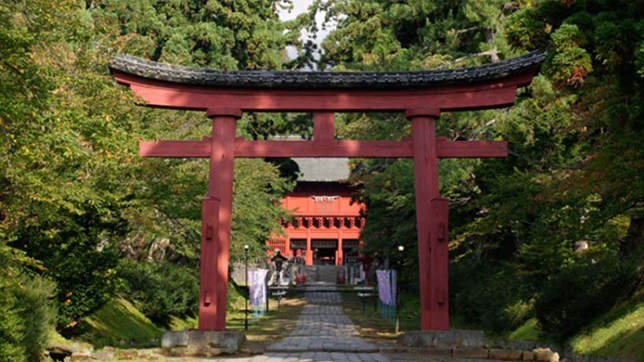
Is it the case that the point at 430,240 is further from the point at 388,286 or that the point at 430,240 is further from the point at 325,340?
the point at 388,286

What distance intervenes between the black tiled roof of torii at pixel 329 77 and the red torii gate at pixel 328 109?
0.02 metres

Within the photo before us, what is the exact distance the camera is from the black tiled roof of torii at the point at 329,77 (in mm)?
16531

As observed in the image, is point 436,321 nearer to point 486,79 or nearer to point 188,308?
point 486,79

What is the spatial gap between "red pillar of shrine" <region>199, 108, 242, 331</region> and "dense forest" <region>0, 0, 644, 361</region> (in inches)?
76.9

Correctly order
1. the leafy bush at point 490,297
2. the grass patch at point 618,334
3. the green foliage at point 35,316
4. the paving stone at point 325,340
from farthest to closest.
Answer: the leafy bush at point 490,297
the paving stone at point 325,340
the grass patch at point 618,334
the green foliage at point 35,316

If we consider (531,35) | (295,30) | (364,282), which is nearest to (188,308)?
(531,35)

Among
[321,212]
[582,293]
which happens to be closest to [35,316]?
[582,293]

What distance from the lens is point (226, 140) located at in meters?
16.8

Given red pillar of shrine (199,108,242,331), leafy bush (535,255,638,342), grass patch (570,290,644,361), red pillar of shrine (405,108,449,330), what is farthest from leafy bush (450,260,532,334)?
red pillar of shrine (199,108,242,331)

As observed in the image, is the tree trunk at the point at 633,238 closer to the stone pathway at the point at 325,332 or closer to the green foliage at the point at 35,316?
the stone pathway at the point at 325,332

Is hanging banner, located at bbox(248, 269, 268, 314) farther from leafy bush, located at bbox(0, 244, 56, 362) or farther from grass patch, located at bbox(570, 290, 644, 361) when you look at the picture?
grass patch, located at bbox(570, 290, 644, 361)

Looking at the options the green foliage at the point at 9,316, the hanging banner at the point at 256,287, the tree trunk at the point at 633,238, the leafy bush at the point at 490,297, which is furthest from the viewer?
the hanging banner at the point at 256,287

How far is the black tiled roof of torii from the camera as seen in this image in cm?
1653

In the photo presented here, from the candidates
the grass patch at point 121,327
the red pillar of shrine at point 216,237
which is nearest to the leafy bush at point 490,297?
the red pillar of shrine at point 216,237
